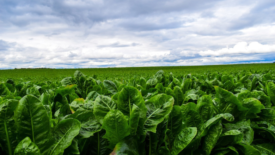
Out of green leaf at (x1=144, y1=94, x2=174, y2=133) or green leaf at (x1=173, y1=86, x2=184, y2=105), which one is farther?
green leaf at (x1=173, y1=86, x2=184, y2=105)

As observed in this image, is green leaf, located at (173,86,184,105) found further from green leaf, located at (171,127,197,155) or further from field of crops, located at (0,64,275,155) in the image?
green leaf, located at (171,127,197,155)

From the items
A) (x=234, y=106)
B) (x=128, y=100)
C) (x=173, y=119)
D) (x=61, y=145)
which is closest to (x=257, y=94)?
(x=234, y=106)

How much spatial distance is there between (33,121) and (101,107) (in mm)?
331

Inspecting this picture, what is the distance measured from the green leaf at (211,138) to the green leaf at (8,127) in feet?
3.13

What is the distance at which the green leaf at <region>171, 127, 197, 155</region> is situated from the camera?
A: 0.87 metres

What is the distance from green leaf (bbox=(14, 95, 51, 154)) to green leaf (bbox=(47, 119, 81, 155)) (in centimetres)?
5

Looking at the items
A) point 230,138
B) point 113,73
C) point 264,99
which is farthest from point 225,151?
point 113,73

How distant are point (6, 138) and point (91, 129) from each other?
38 cm

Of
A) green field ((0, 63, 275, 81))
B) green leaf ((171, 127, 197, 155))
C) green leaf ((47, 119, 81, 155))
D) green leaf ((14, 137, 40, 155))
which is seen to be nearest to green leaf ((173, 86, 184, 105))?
green leaf ((171, 127, 197, 155))

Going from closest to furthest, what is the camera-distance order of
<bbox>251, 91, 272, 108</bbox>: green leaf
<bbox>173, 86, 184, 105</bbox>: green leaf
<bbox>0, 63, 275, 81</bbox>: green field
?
<bbox>251, 91, 272, 108</bbox>: green leaf → <bbox>173, 86, 184, 105</bbox>: green leaf → <bbox>0, 63, 275, 81</bbox>: green field

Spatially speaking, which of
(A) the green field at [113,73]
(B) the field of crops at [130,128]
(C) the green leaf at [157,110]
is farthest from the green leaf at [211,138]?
(A) the green field at [113,73]

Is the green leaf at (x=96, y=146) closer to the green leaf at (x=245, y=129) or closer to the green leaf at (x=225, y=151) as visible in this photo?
the green leaf at (x=225, y=151)

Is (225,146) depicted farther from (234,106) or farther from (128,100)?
(128,100)

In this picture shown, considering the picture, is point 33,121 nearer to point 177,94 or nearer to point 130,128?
point 130,128
